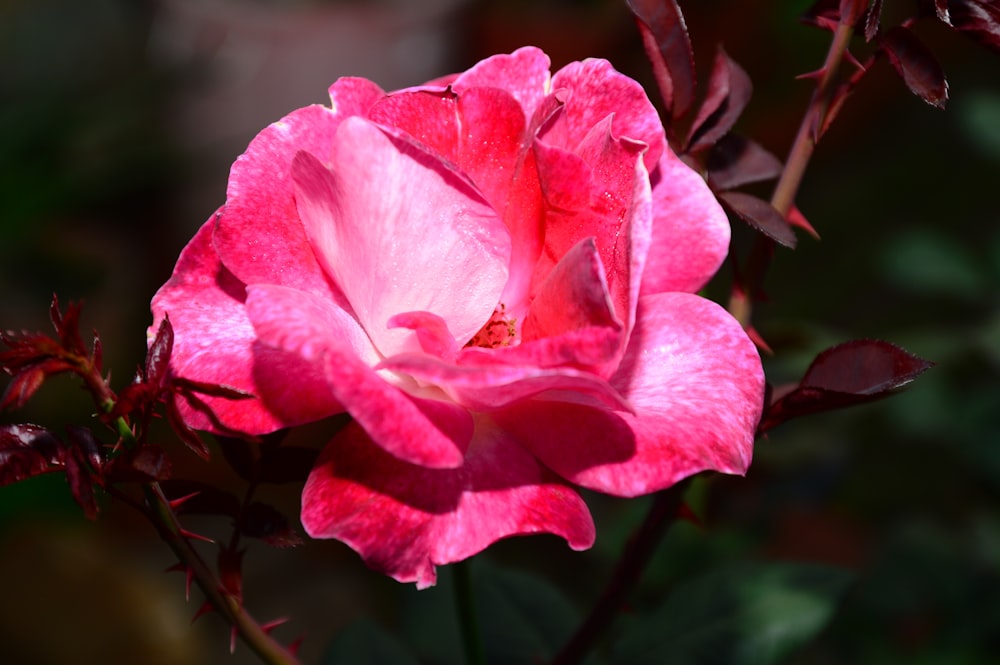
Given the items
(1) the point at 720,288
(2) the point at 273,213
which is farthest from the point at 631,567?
(1) the point at 720,288

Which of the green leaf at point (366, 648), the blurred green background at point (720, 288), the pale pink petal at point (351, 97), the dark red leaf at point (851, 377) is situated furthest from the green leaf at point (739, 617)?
the pale pink petal at point (351, 97)

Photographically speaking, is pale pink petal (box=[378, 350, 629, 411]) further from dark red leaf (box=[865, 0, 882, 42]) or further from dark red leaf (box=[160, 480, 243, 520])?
dark red leaf (box=[865, 0, 882, 42])

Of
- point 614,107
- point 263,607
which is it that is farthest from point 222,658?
point 614,107

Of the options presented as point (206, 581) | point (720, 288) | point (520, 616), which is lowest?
point (720, 288)

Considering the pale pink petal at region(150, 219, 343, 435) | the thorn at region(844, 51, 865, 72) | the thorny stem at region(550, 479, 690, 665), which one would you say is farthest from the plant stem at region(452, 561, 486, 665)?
the thorn at region(844, 51, 865, 72)

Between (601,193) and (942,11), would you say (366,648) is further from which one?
(942,11)

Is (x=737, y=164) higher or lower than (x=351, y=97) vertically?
lower
